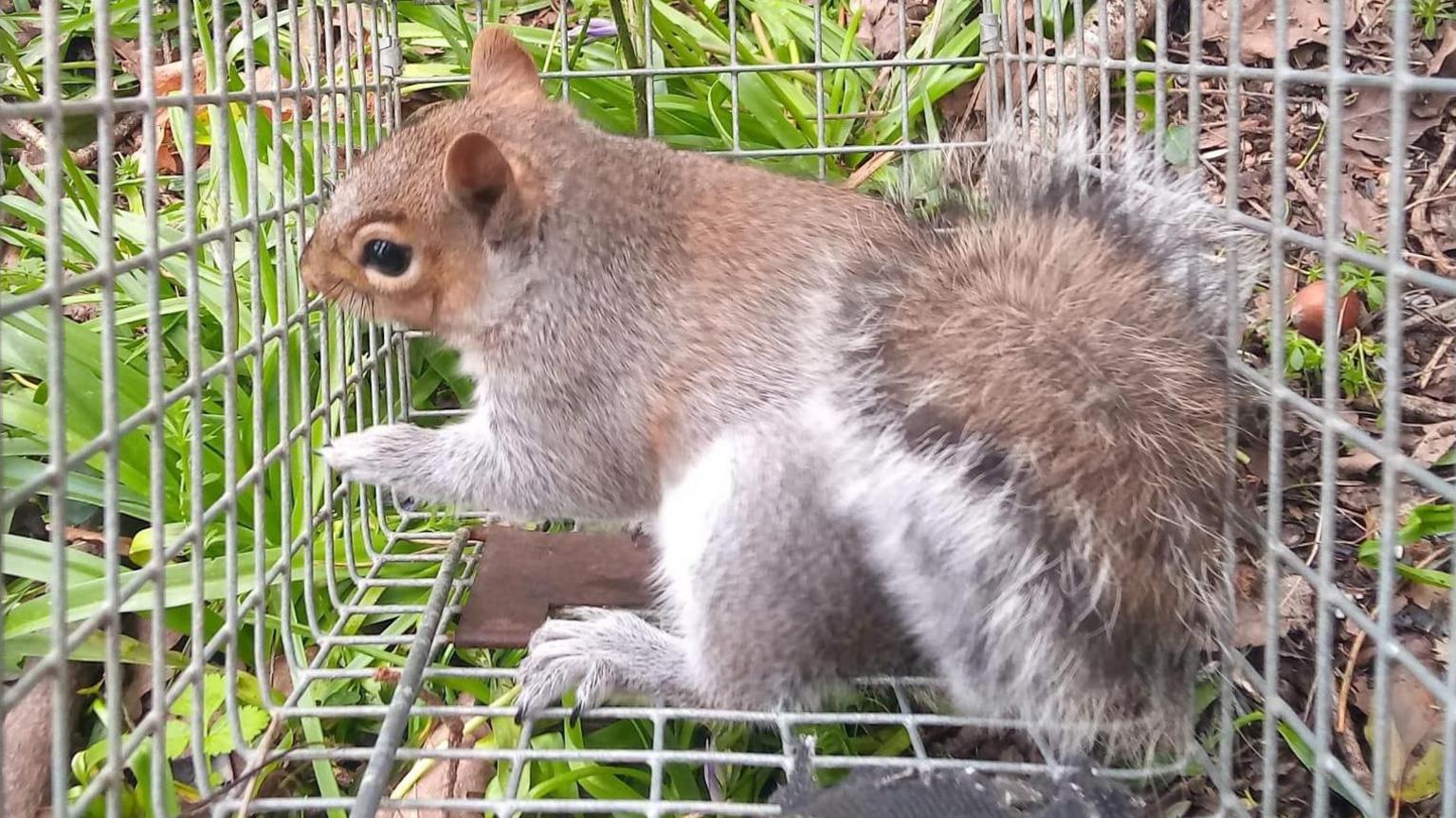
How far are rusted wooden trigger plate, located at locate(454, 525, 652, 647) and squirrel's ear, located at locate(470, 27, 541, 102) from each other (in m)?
0.56

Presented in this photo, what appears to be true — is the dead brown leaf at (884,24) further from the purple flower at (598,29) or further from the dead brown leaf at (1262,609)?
the dead brown leaf at (1262,609)

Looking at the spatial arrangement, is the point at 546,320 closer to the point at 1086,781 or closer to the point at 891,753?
the point at 891,753

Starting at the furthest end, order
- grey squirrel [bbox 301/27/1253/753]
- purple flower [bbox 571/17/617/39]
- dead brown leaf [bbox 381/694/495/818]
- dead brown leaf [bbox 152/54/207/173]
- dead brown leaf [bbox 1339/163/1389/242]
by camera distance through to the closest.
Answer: dead brown leaf [bbox 152/54/207/173] < purple flower [bbox 571/17/617/39] < dead brown leaf [bbox 1339/163/1389/242] < dead brown leaf [bbox 381/694/495/818] < grey squirrel [bbox 301/27/1253/753]

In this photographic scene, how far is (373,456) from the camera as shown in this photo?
1303 mm

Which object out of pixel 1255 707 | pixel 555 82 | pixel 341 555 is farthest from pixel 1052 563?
pixel 555 82

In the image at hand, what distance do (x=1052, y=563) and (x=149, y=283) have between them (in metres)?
0.72

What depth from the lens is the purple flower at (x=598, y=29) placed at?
1985 millimetres

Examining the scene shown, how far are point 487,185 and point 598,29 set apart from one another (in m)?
0.95

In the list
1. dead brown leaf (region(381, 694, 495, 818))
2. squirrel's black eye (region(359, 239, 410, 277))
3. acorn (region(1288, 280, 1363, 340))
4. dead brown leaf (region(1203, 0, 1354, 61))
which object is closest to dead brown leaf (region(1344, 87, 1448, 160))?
dead brown leaf (region(1203, 0, 1354, 61))

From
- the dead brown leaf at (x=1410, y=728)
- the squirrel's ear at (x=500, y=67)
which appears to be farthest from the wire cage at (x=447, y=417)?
the squirrel's ear at (x=500, y=67)

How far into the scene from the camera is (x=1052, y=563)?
917 millimetres

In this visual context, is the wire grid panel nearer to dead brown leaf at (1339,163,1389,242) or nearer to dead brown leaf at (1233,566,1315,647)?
dead brown leaf at (1233,566,1315,647)

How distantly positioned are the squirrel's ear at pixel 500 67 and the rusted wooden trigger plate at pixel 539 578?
22.1 inches

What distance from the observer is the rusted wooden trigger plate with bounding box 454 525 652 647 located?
128 centimetres
